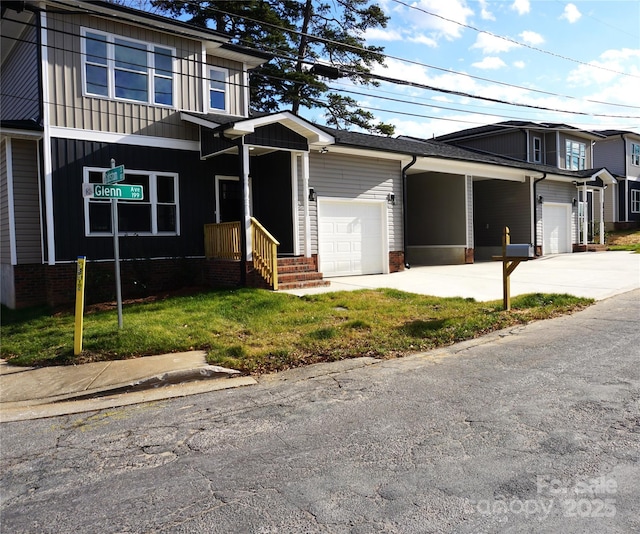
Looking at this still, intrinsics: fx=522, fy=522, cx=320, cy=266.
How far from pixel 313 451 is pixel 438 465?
0.99m

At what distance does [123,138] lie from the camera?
1323 centimetres

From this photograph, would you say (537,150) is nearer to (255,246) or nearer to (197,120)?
(197,120)

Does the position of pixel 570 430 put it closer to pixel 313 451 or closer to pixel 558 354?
pixel 313 451

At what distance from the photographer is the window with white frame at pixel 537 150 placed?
27984 millimetres

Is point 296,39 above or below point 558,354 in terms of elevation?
above

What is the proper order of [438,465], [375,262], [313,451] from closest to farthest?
[438,465], [313,451], [375,262]

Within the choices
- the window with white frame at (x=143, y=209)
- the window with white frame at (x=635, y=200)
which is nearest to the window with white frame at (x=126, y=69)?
the window with white frame at (x=143, y=209)

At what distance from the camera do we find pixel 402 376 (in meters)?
6.29

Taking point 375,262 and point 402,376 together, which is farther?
point 375,262

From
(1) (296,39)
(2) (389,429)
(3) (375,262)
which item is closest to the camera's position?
(2) (389,429)

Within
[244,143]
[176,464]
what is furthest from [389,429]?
[244,143]

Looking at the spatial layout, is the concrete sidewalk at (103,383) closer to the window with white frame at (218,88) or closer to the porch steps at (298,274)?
the porch steps at (298,274)

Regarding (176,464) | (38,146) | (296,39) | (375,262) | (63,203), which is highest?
(296,39)

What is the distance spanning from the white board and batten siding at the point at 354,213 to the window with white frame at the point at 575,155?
1658 centimetres
